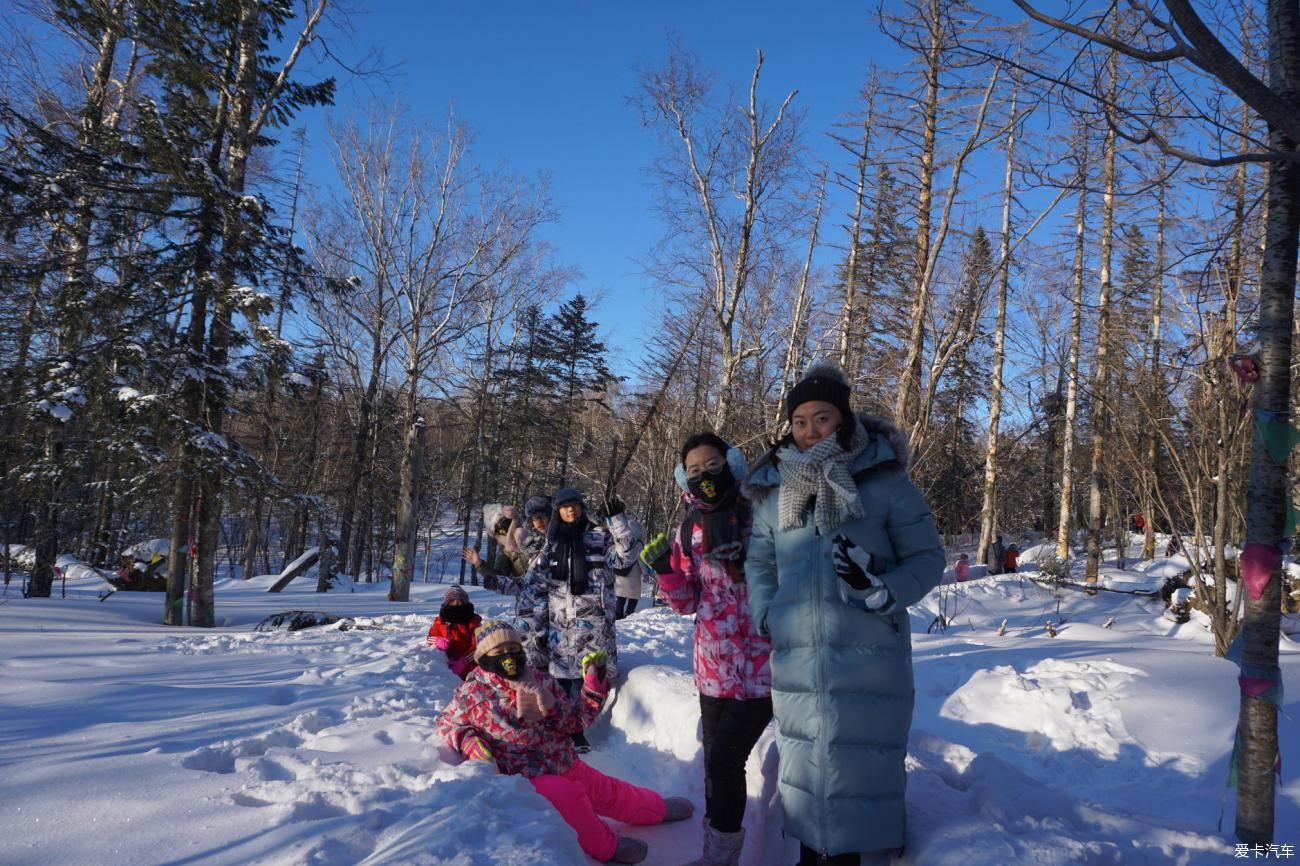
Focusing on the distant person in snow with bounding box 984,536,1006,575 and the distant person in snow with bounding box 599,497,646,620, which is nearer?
the distant person in snow with bounding box 599,497,646,620

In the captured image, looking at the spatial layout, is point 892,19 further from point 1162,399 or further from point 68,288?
point 68,288

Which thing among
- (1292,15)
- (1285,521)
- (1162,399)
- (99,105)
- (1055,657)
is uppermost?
(99,105)

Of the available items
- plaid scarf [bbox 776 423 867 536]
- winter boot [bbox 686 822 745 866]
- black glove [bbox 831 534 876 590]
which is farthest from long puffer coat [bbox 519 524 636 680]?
black glove [bbox 831 534 876 590]

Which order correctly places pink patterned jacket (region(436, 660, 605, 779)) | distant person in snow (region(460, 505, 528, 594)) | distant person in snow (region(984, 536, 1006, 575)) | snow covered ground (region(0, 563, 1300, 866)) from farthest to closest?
distant person in snow (region(984, 536, 1006, 575))
distant person in snow (region(460, 505, 528, 594))
pink patterned jacket (region(436, 660, 605, 779))
snow covered ground (region(0, 563, 1300, 866))

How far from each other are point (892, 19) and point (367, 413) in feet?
55.7

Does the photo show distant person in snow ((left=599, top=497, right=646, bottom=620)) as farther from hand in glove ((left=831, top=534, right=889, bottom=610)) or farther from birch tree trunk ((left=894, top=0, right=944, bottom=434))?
birch tree trunk ((left=894, top=0, right=944, bottom=434))

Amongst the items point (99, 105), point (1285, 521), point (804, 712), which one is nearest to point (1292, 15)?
point (1285, 521)

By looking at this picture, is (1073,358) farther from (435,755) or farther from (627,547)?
(435,755)

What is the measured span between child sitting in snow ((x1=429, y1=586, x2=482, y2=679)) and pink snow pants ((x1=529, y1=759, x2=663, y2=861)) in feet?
9.99

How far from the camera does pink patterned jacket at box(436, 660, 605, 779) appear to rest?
381 centimetres

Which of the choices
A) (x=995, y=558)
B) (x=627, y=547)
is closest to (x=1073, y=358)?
(x=995, y=558)

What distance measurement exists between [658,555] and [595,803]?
139 centimetres

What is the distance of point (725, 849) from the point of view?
2.95 meters

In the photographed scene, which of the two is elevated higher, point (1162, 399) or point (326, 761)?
point (1162, 399)
